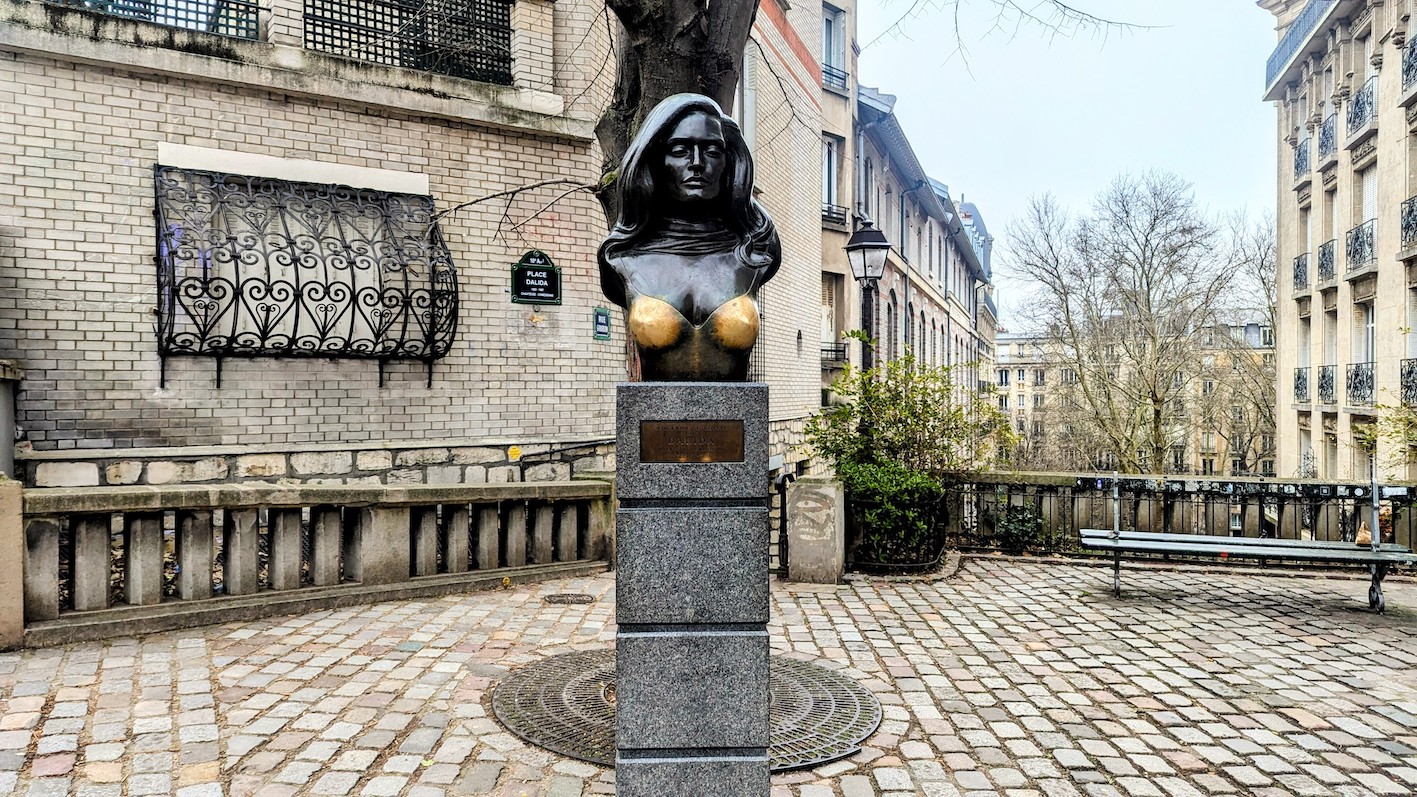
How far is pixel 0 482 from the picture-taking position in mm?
5406

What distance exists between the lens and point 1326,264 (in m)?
21.8

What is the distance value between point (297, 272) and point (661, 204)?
19.7ft

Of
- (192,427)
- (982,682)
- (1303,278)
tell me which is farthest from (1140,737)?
(1303,278)

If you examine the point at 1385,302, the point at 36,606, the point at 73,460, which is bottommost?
the point at 36,606

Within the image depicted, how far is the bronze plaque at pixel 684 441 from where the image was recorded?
3646 millimetres

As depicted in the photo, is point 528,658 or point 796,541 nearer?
point 528,658

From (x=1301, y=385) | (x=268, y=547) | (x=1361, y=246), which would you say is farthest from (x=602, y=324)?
(x=1301, y=385)

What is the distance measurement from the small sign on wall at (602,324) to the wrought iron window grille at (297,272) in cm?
185

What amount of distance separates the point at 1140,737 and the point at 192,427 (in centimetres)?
833

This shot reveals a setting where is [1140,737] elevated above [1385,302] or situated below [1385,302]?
below

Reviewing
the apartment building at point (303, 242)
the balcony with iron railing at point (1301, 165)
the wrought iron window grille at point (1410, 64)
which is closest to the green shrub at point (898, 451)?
the apartment building at point (303, 242)

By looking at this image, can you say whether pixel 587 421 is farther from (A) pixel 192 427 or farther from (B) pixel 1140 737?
(B) pixel 1140 737

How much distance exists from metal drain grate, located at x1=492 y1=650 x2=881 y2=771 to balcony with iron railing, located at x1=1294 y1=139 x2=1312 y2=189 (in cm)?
2502

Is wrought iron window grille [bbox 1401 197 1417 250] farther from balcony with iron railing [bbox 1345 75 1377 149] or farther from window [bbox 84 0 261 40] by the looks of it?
window [bbox 84 0 261 40]
